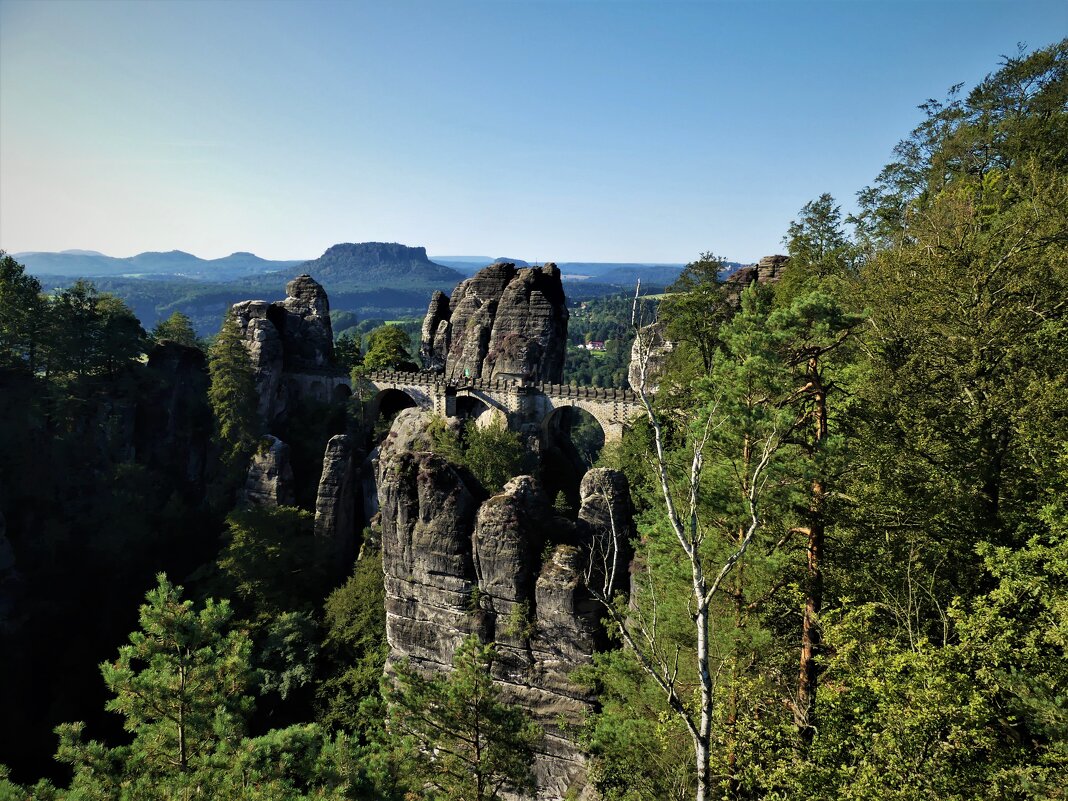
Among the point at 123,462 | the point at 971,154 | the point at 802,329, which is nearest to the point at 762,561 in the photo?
the point at 802,329

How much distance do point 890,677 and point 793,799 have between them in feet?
8.92

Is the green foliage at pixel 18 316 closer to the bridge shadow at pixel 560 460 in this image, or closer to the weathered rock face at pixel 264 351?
the weathered rock face at pixel 264 351

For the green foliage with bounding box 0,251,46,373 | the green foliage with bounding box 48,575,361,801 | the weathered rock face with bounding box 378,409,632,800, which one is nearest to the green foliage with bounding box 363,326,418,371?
the green foliage with bounding box 0,251,46,373

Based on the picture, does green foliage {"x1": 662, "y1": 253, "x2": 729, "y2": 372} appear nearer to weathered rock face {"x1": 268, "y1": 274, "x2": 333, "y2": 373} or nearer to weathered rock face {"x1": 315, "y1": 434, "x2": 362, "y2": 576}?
weathered rock face {"x1": 315, "y1": 434, "x2": 362, "y2": 576}

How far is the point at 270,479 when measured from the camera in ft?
129

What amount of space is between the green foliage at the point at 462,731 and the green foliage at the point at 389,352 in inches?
1439

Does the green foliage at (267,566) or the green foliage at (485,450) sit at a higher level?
the green foliage at (485,450)

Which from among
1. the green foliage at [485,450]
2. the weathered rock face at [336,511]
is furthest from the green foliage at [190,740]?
the weathered rock face at [336,511]

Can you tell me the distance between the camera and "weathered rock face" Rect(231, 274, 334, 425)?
4466 cm

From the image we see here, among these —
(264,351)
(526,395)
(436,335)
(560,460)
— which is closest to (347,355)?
(436,335)

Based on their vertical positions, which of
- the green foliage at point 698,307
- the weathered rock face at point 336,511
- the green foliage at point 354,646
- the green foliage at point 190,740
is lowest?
the green foliage at point 354,646

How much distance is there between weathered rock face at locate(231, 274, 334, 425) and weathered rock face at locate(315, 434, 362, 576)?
36.6ft

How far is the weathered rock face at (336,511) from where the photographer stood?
3588cm

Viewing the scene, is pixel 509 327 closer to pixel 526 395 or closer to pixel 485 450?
pixel 526 395
